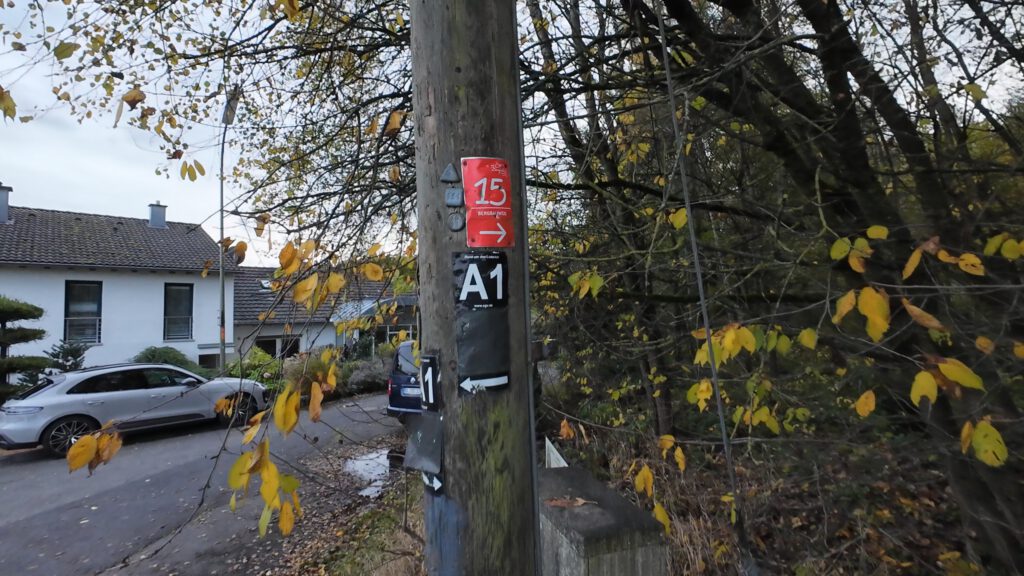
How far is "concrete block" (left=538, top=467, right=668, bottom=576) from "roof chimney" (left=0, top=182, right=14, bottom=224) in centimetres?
2276

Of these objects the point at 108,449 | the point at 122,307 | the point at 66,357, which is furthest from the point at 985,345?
the point at 122,307

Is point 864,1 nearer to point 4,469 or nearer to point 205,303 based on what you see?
point 4,469

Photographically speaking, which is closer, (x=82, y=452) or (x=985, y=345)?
(x=82, y=452)

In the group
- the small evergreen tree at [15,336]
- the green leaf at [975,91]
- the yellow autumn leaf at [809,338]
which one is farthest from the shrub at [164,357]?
the green leaf at [975,91]

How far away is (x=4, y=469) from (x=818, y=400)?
39.2ft

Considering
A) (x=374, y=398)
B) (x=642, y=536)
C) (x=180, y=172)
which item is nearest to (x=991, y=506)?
(x=642, y=536)

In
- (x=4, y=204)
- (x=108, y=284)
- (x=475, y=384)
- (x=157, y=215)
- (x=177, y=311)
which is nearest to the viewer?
(x=475, y=384)

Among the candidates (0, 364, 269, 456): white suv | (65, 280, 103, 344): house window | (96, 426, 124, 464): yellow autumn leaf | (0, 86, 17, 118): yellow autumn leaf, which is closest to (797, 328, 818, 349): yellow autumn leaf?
(96, 426, 124, 464): yellow autumn leaf

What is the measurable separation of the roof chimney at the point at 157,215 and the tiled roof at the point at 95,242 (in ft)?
0.94

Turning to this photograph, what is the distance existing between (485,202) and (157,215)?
2419 cm

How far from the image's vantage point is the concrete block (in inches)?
68.5

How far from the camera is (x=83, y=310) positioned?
53.2ft

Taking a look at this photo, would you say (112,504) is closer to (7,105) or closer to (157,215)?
(7,105)

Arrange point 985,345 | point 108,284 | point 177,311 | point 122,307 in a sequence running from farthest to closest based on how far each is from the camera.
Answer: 1. point 177,311
2. point 122,307
3. point 108,284
4. point 985,345
